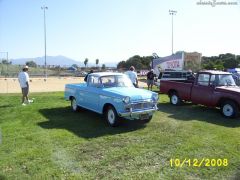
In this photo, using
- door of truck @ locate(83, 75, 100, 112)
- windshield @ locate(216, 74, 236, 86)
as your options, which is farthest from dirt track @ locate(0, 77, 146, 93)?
windshield @ locate(216, 74, 236, 86)

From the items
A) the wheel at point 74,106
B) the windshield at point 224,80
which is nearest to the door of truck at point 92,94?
the wheel at point 74,106

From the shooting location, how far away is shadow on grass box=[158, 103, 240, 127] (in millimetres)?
10219

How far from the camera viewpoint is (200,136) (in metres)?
8.16

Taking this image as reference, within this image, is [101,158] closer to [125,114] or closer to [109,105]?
[125,114]

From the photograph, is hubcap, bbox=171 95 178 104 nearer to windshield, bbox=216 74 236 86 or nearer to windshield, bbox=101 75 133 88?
windshield, bbox=216 74 236 86

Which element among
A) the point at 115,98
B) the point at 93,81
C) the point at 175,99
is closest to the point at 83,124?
the point at 115,98

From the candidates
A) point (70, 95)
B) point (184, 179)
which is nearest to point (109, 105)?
point (70, 95)

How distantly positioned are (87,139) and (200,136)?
306cm

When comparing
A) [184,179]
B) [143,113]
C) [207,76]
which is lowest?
[184,179]

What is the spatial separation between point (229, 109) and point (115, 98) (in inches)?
181

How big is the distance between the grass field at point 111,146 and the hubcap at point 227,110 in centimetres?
28

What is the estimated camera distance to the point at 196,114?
1145 centimetres

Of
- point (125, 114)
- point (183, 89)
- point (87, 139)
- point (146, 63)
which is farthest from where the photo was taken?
point (146, 63)
